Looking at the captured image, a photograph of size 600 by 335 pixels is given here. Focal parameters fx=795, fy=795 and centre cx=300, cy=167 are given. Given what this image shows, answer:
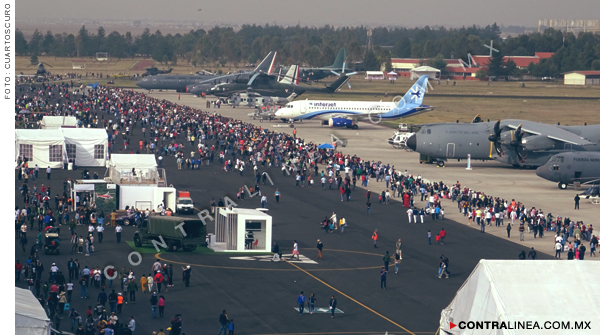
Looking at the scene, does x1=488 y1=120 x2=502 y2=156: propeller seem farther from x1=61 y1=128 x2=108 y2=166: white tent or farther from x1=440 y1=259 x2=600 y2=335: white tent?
x1=440 y1=259 x2=600 y2=335: white tent

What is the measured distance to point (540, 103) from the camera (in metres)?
144

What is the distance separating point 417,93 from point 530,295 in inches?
3426

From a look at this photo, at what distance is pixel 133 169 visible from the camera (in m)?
58.7

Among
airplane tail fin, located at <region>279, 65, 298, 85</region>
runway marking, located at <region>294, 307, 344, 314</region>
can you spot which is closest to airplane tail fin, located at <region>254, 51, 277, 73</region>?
airplane tail fin, located at <region>279, 65, 298, 85</region>

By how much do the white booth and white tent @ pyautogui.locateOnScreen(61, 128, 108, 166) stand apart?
2922cm

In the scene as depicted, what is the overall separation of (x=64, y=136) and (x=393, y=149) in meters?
37.4

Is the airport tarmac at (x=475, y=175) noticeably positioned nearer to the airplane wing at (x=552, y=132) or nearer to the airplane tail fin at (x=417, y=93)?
the airplane wing at (x=552, y=132)

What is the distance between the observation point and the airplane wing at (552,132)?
73.3 m

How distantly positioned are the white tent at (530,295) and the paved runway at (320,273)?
1235cm

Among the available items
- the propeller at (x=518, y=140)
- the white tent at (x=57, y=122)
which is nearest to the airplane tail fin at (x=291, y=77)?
the white tent at (x=57, y=122)

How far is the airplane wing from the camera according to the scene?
73.3 m

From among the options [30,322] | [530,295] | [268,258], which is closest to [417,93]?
[268,258]

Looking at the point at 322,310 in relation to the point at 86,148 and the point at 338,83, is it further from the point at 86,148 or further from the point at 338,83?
the point at 338,83

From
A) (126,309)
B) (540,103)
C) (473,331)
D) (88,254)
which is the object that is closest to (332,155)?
(88,254)
